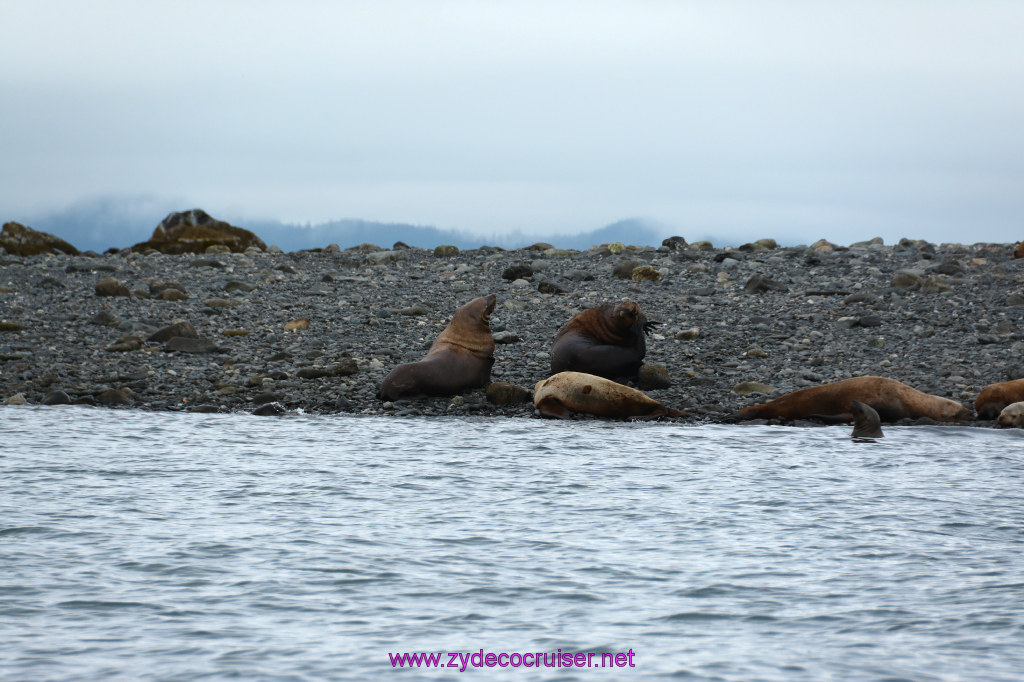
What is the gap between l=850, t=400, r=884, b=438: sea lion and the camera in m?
11.0

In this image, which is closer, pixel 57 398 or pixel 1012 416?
pixel 1012 416

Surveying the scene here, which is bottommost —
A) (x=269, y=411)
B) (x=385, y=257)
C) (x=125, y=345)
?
(x=269, y=411)

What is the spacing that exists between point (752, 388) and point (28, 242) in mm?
22759

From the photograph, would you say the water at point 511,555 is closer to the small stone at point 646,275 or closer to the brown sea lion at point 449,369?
the brown sea lion at point 449,369

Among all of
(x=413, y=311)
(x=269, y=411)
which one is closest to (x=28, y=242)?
(x=413, y=311)

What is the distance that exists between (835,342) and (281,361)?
26.0 ft

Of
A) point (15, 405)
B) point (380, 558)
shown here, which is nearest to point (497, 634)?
point (380, 558)

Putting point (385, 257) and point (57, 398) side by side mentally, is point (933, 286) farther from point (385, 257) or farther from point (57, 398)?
point (57, 398)

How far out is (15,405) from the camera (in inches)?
518

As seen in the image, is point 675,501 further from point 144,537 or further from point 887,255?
point 887,255

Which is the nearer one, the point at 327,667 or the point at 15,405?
the point at 327,667


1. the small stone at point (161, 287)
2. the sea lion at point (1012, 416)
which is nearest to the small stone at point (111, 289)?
the small stone at point (161, 287)

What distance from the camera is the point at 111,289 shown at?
1980 cm

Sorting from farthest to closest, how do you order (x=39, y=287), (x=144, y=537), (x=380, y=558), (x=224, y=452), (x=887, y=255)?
(x=887, y=255) → (x=39, y=287) → (x=224, y=452) → (x=144, y=537) → (x=380, y=558)
